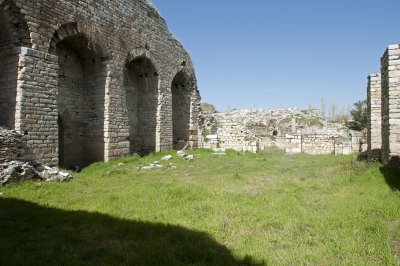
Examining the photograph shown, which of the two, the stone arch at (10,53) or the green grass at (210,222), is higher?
the stone arch at (10,53)

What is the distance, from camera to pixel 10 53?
30.3 ft

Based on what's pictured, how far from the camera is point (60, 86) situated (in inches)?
465

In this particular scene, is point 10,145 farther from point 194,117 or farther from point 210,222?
point 194,117

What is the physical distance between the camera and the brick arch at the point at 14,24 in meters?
8.91

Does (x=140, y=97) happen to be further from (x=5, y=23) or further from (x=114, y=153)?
(x=5, y=23)

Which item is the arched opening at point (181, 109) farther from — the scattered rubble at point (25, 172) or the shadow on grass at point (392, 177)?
the shadow on grass at point (392, 177)

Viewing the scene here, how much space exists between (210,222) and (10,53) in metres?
7.77

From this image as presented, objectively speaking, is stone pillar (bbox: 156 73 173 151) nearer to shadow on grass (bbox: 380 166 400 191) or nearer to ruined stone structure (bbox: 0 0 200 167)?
ruined stone structure (bbox: 0 0 200 167)

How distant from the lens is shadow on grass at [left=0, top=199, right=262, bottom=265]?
364cm

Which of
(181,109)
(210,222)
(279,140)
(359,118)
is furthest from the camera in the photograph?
(359,118)

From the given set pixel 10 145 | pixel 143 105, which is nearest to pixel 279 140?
pixel 143 105

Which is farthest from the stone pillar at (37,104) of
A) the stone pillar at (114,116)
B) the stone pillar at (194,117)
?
the stone pillar at (194,117)

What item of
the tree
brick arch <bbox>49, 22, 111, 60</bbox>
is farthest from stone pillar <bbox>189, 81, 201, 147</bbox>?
the tree

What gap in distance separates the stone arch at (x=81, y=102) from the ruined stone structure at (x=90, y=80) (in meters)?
0.04
